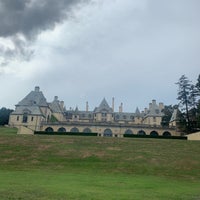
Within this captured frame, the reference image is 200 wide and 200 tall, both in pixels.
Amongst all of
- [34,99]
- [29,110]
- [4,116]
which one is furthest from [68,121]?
[4,116]

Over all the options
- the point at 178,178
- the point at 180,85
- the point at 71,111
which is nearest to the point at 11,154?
the point at 178,178

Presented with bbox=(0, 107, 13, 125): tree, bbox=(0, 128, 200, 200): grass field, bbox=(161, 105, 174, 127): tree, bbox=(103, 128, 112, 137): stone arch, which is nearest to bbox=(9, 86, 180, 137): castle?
bbox=(103, 128, 112, 137): stone arch

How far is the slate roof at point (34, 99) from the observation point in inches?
3332

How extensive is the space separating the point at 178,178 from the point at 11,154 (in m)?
19.0

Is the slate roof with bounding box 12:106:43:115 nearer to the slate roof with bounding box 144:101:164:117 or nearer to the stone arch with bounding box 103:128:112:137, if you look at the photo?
the stone arch with bounding box 103:128:112:137

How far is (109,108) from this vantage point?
10200 centimetres

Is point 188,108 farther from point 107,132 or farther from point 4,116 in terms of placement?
point 4,116

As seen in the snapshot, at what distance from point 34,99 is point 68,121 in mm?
15350

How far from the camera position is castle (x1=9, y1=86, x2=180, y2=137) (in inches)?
3000

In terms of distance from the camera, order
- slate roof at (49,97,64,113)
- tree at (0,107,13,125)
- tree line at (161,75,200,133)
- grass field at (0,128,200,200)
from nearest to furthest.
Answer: grass field at (0,128,200,200) < tree line at (161,75,200,133) < tree at (0,107,13,125) < slate roof at (49,97,64,113)

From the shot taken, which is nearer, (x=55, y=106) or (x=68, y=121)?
(x=68, y=121)

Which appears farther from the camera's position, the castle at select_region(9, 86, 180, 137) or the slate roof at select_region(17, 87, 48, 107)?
the slate roof at select_region(17, 87, 48, 107)

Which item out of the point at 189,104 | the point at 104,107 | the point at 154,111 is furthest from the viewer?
the point at 104,107

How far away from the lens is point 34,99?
8612 cm
